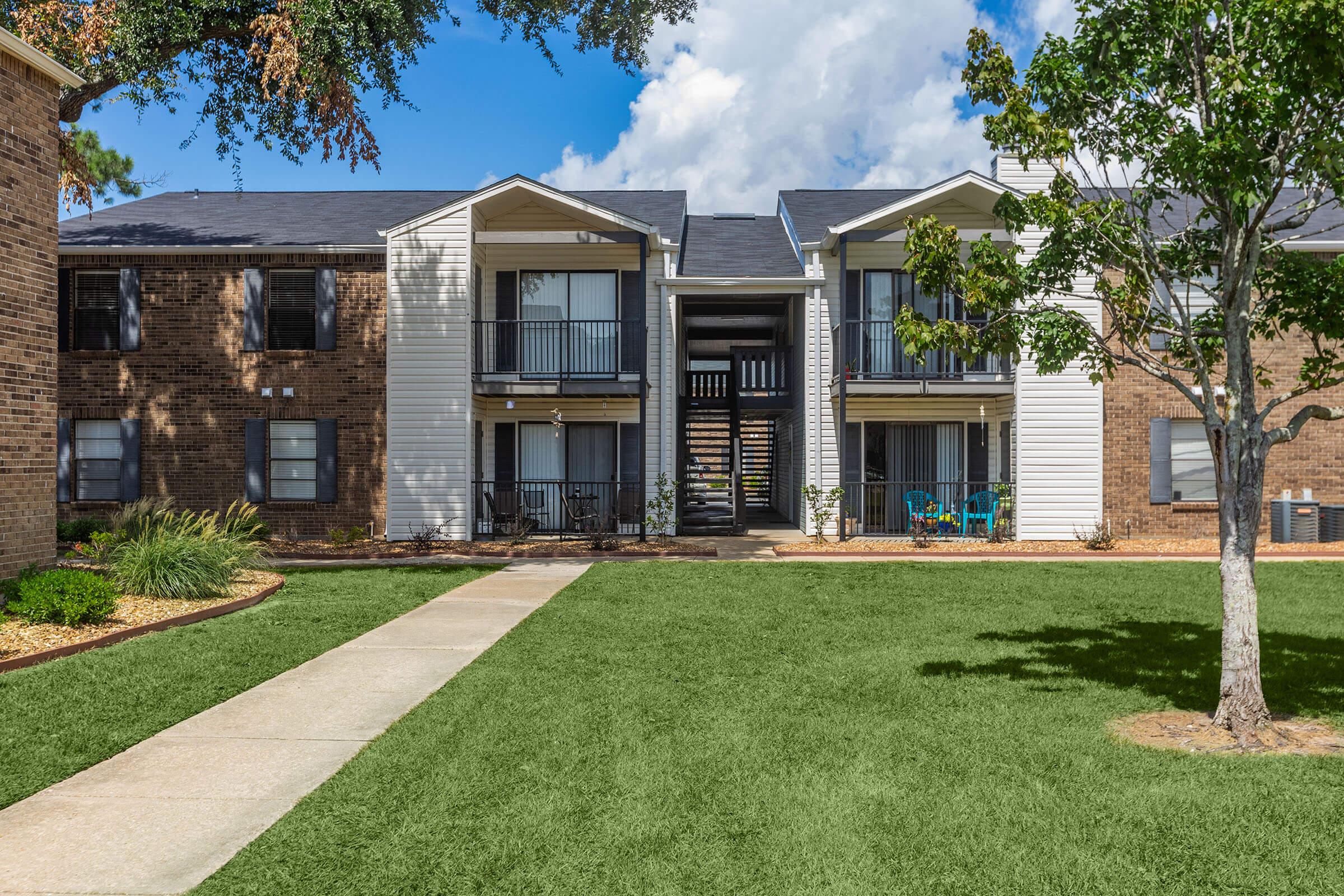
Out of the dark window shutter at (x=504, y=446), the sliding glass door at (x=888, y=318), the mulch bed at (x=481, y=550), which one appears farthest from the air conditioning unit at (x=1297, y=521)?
the dark window shutter at (x=504, y=446)

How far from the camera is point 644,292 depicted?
59.7ft

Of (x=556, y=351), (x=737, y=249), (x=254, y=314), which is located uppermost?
(x=737, y=249)

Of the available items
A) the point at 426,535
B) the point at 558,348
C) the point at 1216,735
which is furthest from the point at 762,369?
the point at 1216,735

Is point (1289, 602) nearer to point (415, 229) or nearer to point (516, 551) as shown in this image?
point (516, 551)

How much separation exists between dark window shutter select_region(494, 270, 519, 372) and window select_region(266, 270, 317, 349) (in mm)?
3546

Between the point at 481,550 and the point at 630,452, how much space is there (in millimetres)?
4422

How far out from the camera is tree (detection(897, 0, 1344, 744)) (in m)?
5.63

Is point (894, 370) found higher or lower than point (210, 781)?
higher

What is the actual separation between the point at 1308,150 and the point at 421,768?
247 inches

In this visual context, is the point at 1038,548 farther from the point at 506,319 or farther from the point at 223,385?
the point at 223,385

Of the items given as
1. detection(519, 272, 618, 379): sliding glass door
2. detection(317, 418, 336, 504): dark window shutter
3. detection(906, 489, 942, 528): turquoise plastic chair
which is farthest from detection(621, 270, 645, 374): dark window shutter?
detection(906, 489, 942, 528): turquoise plastic chair

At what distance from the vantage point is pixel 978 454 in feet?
65.1

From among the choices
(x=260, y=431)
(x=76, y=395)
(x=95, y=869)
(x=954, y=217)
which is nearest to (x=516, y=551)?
(x=260, y=431)

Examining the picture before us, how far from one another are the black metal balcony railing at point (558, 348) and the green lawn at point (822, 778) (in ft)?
35.0
